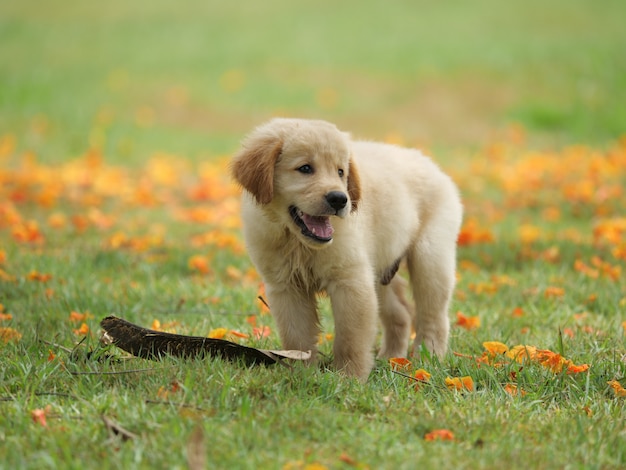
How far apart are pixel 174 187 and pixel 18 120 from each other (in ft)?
12.3

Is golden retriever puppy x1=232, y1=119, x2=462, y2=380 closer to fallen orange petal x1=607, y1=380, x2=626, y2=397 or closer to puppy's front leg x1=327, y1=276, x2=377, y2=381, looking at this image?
puppy's front leg x1=327, y1=276, x2=377, y2=381

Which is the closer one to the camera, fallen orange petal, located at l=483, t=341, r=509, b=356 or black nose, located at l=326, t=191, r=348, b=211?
black nose, located at l=326, t=191, r=348, b=211

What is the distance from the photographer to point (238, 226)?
8.05m

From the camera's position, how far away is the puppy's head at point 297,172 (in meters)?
3.96

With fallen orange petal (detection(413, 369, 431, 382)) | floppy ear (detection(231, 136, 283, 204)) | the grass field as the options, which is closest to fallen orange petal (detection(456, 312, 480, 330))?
the grass field

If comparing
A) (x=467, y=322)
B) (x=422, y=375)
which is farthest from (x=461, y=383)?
(x=467, y=322)

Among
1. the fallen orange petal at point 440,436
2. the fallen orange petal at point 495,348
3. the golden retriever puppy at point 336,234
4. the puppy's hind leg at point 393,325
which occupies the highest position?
the golden retriever puppy at point 336,234

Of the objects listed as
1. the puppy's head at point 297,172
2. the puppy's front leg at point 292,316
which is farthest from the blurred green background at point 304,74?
the puppy's head at point 297,172

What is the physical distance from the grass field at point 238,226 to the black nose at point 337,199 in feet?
2.44

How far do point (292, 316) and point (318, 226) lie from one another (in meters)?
0.57

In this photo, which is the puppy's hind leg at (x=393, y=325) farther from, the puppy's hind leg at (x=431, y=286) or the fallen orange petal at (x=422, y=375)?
the fallen orange petal at (x=422, y=375)

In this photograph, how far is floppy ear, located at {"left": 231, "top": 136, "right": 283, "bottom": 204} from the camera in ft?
13.1

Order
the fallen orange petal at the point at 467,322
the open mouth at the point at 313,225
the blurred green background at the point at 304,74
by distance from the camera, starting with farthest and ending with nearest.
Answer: the blurred green background at the point at 304,74, the fallen orange petal at the point at 467,322, the open mouth at the point at 313,225

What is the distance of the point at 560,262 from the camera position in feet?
22.3
